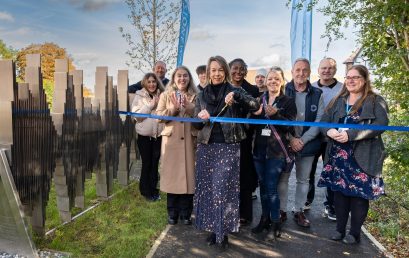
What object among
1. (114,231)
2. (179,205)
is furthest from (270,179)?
(114,231)

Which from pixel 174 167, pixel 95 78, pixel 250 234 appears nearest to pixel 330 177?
pixel 250 234

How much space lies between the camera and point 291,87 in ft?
14.1

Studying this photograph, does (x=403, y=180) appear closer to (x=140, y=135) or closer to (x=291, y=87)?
(x=291, y=87)

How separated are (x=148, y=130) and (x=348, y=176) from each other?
8.91ft

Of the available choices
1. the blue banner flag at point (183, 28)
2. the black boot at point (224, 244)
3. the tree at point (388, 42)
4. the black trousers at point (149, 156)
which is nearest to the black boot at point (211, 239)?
the black boot at point (224, 244)

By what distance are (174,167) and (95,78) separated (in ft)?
6.07

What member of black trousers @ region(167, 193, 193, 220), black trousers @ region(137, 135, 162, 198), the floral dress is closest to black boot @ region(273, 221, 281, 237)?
the floral dress

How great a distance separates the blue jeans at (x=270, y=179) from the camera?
381 cm

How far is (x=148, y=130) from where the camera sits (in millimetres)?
5012

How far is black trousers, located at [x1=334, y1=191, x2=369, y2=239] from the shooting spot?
3.72 metres

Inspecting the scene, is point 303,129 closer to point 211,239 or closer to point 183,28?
point 211,239

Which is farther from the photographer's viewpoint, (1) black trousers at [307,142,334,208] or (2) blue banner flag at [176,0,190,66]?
(2) blue banner flag at [176,0,190,66]

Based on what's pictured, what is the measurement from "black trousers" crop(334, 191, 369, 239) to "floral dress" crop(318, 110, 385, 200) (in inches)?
4.7

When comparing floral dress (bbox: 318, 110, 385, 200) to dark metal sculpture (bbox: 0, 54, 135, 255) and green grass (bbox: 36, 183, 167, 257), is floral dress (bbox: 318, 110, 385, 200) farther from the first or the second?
dark metal sculpture (bbox: 0, 54, 135, 255)
